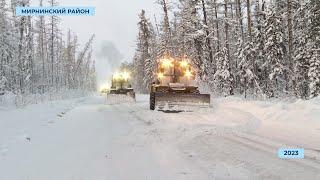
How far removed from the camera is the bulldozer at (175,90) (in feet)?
68.3

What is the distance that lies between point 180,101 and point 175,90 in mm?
2401

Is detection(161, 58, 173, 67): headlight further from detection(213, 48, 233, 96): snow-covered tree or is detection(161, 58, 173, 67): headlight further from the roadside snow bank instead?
detection(213, 48, 233, 96): snow-covered tree

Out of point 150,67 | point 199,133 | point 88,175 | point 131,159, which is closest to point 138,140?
point 199,133

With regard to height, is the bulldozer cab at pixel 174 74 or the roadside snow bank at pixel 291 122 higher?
the bulldozer cab at pixel 174 74

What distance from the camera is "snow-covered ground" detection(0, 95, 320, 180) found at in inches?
281

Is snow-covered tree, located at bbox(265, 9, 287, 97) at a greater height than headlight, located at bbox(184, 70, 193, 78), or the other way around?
snow-covered tree, located at bbox(265, 9, 287, 97)

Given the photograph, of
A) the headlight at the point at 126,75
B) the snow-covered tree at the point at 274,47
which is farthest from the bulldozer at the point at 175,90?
the headlight at the point at 126,75

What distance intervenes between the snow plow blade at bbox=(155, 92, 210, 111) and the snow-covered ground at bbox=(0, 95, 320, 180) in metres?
4.84

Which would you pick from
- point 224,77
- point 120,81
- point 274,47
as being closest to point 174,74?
point 224,77

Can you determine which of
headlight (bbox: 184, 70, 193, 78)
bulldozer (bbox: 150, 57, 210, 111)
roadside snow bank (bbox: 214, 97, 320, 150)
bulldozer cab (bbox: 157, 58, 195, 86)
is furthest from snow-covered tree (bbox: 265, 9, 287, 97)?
roadside snow bank (bbox: 214, 97, 320, 150)

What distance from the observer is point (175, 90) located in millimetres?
23156

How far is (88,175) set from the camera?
7074mm

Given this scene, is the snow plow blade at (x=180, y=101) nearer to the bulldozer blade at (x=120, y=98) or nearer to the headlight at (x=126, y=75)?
the bulldozer blade at (x=120, y=98)

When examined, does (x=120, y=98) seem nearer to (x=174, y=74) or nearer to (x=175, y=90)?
(x=174, y=74)
